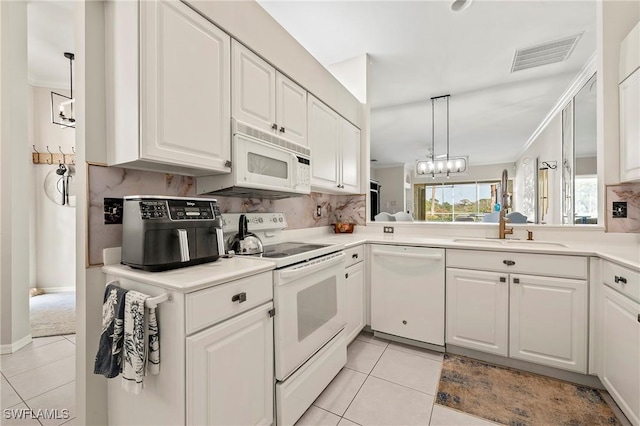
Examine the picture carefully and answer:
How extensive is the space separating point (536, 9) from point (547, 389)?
9.48 feet

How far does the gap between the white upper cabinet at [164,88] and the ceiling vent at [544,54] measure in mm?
3103

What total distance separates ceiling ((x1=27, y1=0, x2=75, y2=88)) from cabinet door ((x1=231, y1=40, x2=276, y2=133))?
1929 mm

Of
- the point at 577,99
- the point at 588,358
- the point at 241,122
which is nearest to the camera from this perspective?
the point at 241,122

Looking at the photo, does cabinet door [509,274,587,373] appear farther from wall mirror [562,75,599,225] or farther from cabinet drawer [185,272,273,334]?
cabinet drawer [185,272,273,334]

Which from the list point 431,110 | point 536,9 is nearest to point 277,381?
point 536,9

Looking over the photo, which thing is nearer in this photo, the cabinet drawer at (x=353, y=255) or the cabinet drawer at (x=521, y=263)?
the cabinet drawer at (x=521, y=263)

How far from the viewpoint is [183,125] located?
130 cm

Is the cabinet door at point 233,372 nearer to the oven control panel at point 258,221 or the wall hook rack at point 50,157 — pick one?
the oven control panel at point 258,221

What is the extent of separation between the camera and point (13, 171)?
7.38 feet

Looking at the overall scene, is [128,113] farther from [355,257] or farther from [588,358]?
[588,358]

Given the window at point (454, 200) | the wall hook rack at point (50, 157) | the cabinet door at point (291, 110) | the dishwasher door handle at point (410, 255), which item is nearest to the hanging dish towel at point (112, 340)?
the cabinet door at point (291, 110)

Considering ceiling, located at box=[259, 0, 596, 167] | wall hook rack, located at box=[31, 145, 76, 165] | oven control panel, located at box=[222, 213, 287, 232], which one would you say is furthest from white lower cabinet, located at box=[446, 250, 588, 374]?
wall hook rack, located at box=[31, 145, 76, 165]

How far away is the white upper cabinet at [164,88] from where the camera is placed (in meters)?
1.16

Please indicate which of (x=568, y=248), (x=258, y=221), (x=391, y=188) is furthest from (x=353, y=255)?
(x=391, y=188)
